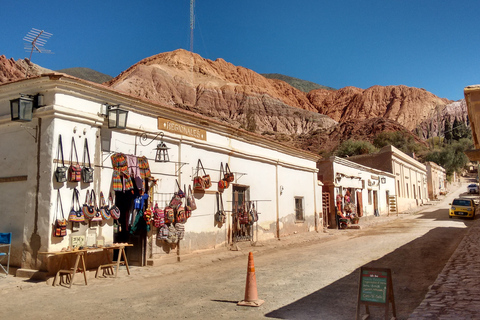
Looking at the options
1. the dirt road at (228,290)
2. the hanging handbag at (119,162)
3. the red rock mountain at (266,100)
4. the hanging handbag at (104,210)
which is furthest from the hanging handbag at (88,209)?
the red rock mountain at (266,100)

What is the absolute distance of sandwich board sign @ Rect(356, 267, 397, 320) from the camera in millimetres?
4816

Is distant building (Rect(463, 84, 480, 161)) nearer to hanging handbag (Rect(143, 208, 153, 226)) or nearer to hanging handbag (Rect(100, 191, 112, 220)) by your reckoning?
hanging handbag (Rect(143, 208, 153, 226))

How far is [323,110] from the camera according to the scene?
431ft

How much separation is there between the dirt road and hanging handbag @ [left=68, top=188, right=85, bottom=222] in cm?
136

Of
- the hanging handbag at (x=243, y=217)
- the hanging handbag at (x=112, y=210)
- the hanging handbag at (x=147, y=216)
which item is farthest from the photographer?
the hanging handbag at (x=243, y=217)

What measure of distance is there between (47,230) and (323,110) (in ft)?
426

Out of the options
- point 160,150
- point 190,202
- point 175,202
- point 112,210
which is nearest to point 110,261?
point 112,210

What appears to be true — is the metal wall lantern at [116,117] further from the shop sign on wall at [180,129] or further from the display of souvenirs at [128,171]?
the shop sign on wall at [180,129]

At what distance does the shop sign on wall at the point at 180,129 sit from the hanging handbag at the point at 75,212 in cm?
324

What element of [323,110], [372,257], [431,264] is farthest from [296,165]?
[323,110]

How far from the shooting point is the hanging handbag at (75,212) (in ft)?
26.6

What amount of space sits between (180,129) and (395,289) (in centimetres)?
738

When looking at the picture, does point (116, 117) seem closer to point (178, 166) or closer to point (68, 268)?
point (178, 166)

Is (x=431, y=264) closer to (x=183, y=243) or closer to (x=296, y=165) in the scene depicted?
(x=183, y=243)
